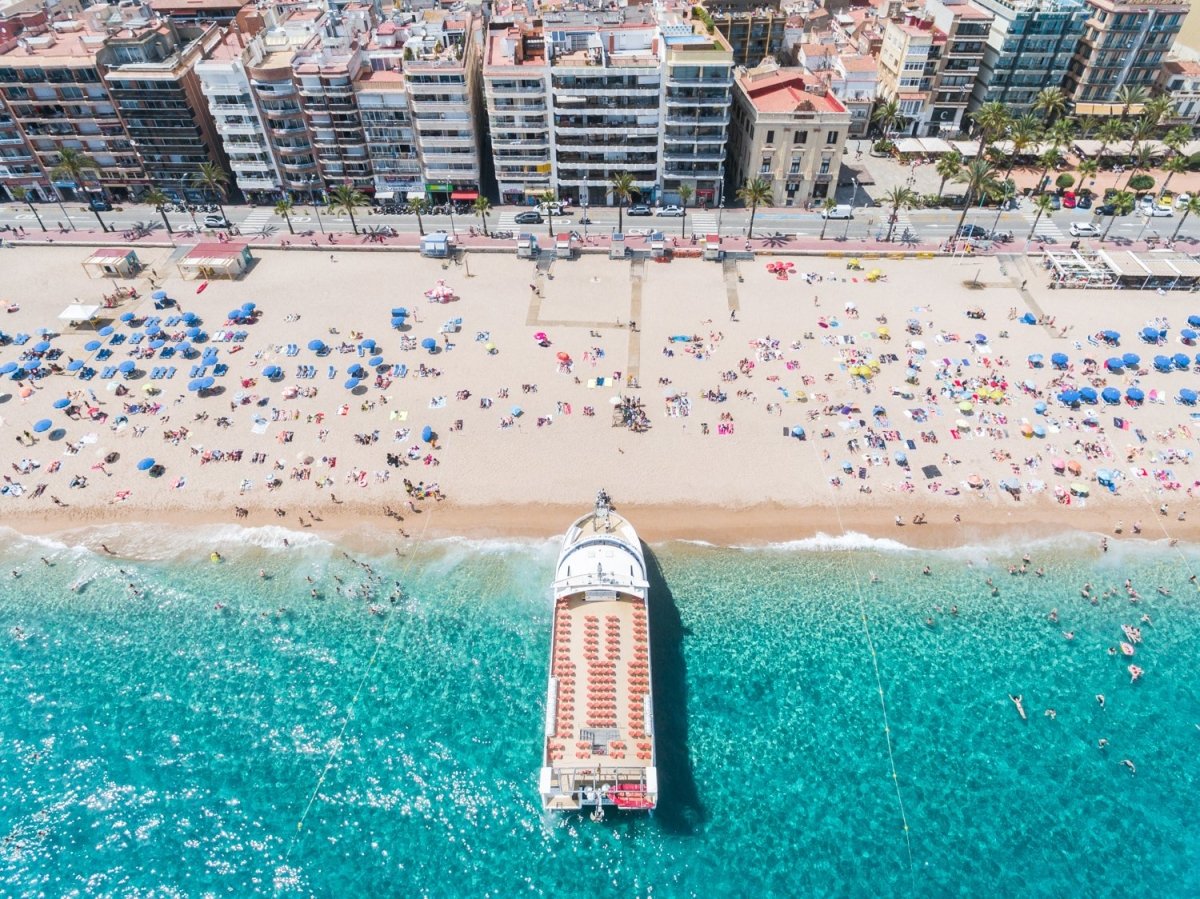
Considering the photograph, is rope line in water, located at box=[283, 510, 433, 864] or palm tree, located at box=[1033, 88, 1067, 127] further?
palm tree, located at box=[1033, 88, 1067, 127]

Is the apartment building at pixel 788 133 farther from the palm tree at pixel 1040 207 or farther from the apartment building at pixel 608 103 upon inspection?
the palm tree at pixel 1040 207

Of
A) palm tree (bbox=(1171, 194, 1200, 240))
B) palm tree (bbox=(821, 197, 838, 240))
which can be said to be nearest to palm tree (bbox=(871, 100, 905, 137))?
palm tree (bbox=(821, 197, 838, 240))

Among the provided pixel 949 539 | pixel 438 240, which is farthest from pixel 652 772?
pixel 438 240

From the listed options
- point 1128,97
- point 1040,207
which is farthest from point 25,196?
point 1128,97

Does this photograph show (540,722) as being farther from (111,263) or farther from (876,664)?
(111,263)

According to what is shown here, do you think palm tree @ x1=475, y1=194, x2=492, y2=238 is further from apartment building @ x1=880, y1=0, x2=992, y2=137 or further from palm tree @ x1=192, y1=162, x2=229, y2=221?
apartment building @ x1=880, y1=0, x2=992, y2=137

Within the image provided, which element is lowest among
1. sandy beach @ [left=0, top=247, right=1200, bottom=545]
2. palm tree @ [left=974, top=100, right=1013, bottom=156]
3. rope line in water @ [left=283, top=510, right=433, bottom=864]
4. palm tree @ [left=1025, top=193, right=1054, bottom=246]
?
rope line in water @ [left=283, top=510, right=433, bottom=864]
